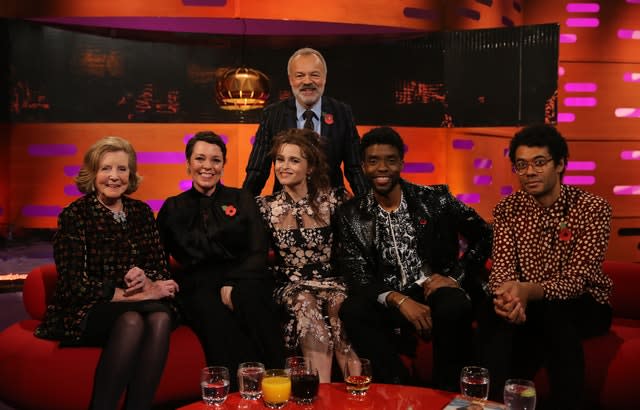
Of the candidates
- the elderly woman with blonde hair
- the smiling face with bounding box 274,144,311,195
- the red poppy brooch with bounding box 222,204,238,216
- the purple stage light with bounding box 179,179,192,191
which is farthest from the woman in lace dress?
the purple stage light with bounding box 179,179,192,191

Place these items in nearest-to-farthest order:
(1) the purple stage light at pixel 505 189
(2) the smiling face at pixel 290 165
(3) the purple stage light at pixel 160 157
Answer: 1. (2) the smiling face at pixel 290 165
2. (3) the purple stage light at pixel 160 157
3. (1) the purple stage light at pixel 505 189

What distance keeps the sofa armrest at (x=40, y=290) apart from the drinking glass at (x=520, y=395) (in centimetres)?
209

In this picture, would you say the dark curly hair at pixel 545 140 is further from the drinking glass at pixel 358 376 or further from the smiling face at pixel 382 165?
the drinking glass at pixel 358 376

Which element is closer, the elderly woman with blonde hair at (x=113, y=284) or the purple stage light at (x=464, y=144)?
the elderly woman with blonde hair at (x=113, y=284)

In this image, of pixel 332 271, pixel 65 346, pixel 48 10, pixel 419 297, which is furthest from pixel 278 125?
pixel 48 10

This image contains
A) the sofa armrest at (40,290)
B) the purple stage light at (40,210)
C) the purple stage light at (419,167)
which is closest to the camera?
the sofa armrest at (40,290)

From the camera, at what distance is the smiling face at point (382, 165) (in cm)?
305

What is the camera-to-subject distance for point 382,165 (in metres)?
3.06

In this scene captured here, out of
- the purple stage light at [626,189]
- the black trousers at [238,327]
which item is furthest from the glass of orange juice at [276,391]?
the purple stage light at [626,189]

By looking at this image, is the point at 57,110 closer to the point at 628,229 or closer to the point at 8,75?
the point at 8,75

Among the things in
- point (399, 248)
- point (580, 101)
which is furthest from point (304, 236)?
point (580, 101)

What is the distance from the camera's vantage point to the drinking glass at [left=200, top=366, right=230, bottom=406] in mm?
1993

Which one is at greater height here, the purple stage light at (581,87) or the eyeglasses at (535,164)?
the purple stage light at (581,87)

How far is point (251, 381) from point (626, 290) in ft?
6.69
